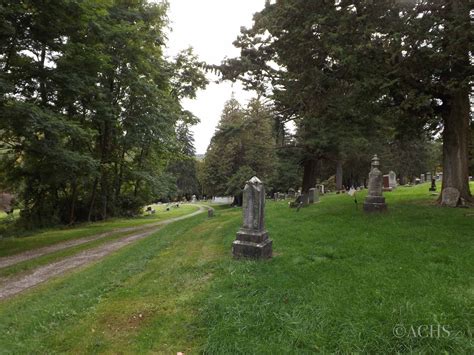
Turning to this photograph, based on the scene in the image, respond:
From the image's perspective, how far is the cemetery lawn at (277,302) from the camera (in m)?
4.05

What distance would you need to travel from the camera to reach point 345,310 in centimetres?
447

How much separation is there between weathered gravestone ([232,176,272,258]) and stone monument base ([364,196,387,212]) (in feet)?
18.3

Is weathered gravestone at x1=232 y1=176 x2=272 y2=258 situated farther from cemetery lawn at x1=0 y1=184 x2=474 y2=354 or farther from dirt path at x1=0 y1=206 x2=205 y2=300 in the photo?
dirt path at x1=0 y1=206 x2=205 y2=300

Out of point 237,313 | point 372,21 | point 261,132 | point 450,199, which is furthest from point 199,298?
point 261,132

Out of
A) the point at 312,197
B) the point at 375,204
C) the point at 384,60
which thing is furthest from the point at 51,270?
the point at 312,197

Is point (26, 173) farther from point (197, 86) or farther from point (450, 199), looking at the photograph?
point (450, 199)

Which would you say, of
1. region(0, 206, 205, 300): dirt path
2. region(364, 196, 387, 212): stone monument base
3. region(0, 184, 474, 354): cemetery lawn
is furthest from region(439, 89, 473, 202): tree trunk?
region(0, 206, 205, 300): dirt path

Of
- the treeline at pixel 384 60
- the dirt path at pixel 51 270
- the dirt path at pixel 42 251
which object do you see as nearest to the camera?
the dirt path at pixel 51 270

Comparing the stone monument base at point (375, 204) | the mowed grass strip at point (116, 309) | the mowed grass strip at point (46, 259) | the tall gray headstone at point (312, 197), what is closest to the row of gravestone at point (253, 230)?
the mowed grass strip at point (116, 309)

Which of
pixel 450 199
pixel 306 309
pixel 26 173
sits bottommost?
pixel 306 309

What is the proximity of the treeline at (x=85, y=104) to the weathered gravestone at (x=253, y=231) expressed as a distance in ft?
26.3

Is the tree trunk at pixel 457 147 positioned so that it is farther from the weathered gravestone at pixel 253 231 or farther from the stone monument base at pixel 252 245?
the stone monument base at pixel 252 245

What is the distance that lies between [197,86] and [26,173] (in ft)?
45.2

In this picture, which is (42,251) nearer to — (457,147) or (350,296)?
(350,296)
